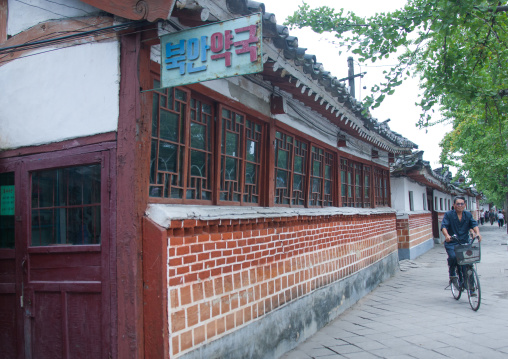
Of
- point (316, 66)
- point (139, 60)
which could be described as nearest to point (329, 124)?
point (316, 66)

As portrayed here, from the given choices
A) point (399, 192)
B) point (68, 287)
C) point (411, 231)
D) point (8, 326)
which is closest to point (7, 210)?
point (8, 326)

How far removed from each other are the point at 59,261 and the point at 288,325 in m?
3.02

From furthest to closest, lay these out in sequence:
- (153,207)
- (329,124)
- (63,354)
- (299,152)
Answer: (329,124), (299,152), (63,354), (153,207)

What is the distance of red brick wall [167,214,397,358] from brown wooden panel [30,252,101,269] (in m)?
0.77

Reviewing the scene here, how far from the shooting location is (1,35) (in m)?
4.82

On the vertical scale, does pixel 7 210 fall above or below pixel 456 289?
above

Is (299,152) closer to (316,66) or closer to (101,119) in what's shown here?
(316,66)

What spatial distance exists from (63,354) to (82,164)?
5.64ft

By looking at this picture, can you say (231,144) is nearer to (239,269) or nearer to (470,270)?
(239,269)

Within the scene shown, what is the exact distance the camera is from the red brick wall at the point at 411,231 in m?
15.9

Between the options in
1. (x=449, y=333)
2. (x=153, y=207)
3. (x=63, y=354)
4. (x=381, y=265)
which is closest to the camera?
(x=153, y=207)

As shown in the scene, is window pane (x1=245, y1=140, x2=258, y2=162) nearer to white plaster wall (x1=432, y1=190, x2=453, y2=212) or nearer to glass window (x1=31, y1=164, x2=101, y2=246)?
glass window (x1=31, y1=164, x2=101, y2=246)

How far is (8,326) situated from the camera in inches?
171

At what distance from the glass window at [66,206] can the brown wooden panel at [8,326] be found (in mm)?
644
